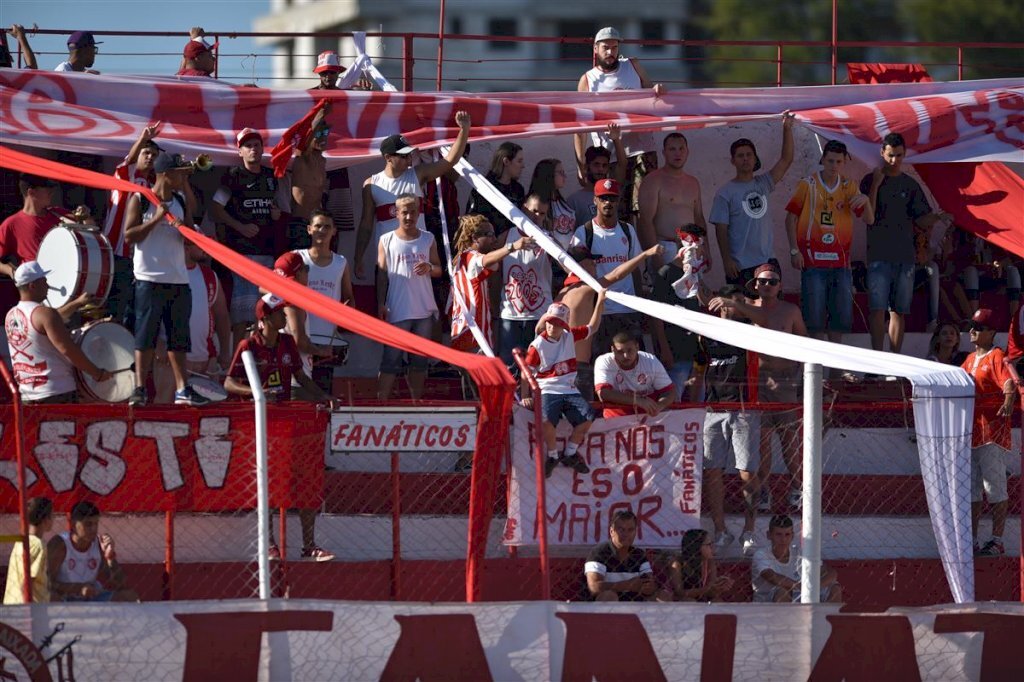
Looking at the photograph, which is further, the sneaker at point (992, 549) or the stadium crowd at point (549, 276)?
the sneaker at point (992, 549)

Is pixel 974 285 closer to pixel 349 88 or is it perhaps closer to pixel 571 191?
pixel 571 191

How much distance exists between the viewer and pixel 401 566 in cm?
1021

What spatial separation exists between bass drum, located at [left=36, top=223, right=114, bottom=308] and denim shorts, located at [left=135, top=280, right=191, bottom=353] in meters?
0.26

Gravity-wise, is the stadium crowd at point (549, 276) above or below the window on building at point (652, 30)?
below

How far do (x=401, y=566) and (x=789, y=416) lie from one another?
2.76m

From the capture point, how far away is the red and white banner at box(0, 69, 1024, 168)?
13250mm

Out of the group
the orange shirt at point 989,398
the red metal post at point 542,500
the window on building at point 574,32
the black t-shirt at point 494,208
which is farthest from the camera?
the window on building at point 574,32

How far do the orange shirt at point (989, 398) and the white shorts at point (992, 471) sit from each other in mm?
51

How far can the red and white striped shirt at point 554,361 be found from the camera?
35.5ft

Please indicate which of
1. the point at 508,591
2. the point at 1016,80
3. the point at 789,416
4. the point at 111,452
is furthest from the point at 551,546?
the point at 1016,80

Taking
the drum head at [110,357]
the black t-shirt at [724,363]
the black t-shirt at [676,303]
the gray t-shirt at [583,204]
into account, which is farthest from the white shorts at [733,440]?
the drum head at [110,357]

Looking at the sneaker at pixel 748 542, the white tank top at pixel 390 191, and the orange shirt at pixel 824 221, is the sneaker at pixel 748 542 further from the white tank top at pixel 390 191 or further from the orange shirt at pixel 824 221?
the white tank top at pixel 390 191

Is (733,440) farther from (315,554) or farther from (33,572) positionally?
(33,572)

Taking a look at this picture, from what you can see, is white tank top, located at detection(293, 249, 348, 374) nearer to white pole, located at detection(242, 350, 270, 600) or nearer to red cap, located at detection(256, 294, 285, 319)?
red cap, located at detection(256, 294, 285, 319)
